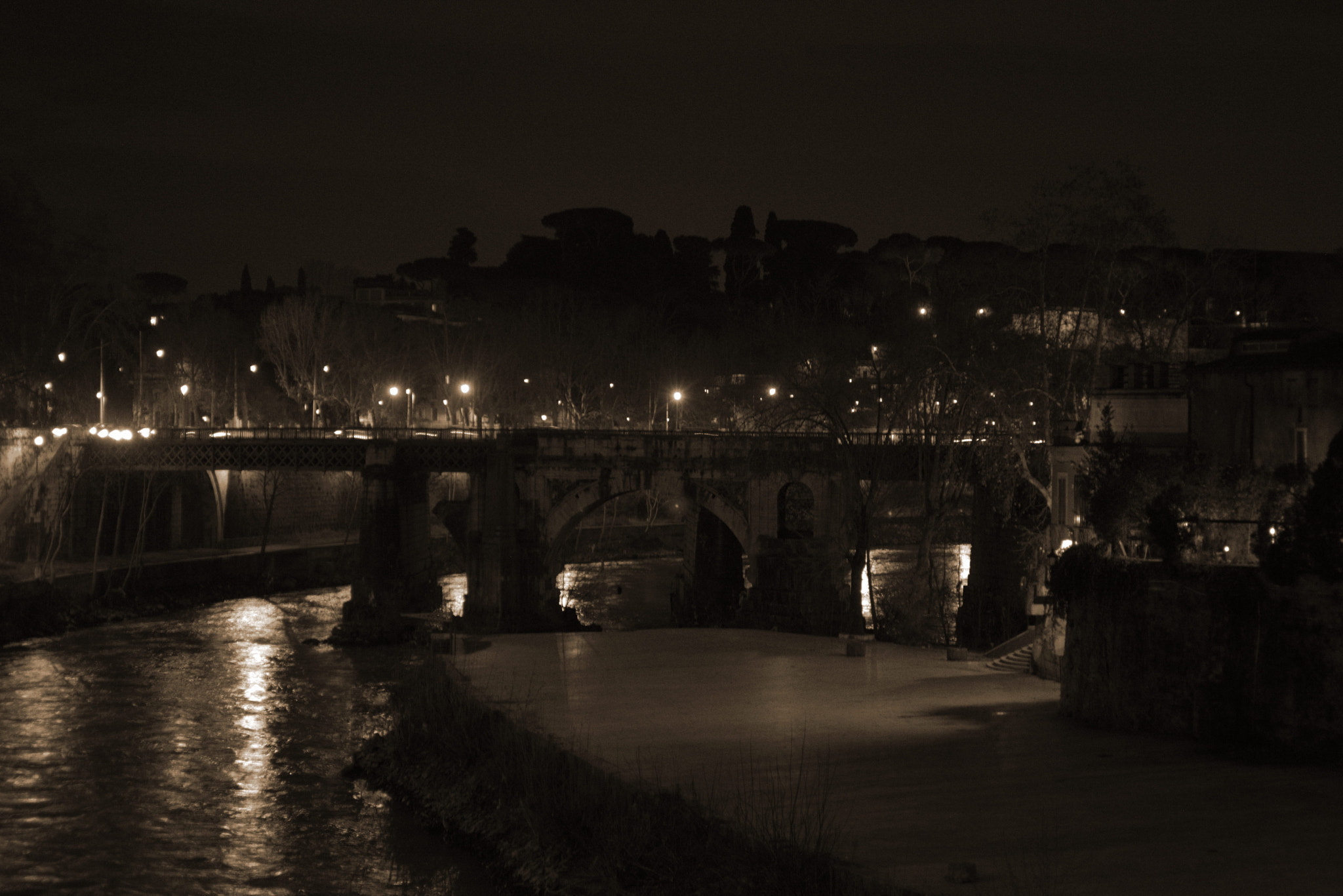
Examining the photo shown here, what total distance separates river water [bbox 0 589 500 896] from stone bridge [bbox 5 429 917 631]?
637 cm

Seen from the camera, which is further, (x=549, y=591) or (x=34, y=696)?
(x=549, y=591)

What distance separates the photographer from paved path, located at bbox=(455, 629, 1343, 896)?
40.7ft

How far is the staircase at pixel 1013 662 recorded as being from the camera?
79.4 feet

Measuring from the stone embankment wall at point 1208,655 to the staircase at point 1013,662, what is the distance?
16.5 feet

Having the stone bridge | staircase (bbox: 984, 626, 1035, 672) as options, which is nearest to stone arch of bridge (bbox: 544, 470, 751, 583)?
the stone bridge

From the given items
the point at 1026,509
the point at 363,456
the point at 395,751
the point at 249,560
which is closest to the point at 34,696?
the point at 395,751

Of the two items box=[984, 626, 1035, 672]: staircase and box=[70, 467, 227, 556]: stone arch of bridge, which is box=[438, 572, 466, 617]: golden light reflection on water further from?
box=[984, 626, 1035, 672]: staircase

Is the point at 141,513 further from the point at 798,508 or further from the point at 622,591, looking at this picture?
the point at 798,508

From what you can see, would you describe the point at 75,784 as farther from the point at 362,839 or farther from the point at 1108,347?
the point at 1108,347

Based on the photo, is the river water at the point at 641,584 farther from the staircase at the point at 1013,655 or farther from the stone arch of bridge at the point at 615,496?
the staircase at the point at 1013,655

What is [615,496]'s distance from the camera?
41.6 m

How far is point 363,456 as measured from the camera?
45.2 m

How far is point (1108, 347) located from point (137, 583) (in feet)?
103

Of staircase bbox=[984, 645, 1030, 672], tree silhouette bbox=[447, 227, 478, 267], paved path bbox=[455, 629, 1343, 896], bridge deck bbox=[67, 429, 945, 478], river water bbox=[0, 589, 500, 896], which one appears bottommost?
river water bbox=[0, 589, 500, 896]
